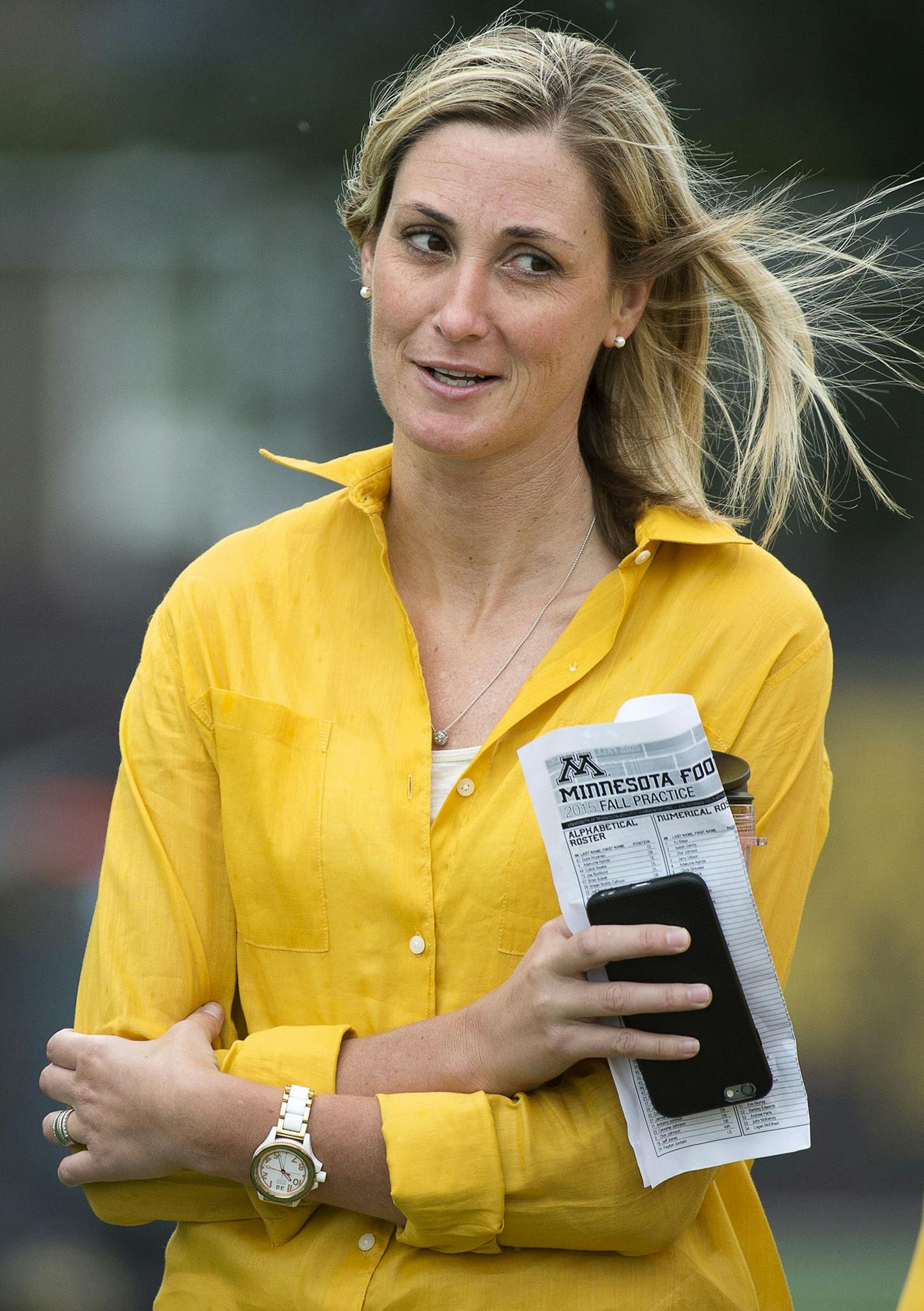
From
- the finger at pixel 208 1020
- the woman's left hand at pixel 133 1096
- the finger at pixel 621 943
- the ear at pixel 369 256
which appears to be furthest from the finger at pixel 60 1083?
the ear at pixel 369 256

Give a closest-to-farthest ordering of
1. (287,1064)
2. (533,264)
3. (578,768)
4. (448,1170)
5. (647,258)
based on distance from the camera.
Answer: (578,768), (448,1170), (287,1064), (533,264), (647,258)

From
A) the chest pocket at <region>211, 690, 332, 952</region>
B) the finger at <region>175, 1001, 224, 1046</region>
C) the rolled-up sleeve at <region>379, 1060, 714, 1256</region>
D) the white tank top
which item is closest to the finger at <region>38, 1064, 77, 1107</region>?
the finger at <region>175, 1001, 224, 1046</region>

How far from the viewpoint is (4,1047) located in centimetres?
331

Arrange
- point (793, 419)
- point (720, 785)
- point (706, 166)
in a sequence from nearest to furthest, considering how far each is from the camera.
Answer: point (720, 785)
point (793, 419)
point (706, 166)

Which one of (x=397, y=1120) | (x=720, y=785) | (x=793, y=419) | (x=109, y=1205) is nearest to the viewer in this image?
(x=720, y=785)

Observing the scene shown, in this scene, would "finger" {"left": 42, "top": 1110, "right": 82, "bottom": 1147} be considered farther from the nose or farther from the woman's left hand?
the nose

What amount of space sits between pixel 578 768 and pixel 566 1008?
257 mm

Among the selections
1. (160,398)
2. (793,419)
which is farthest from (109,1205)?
(160,398)

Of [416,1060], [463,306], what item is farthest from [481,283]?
[416,1060]

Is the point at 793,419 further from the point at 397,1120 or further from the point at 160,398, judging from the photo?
the point at 160,398

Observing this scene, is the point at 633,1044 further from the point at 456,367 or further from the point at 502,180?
the point at 502,180

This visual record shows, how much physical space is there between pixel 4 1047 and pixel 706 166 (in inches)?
100

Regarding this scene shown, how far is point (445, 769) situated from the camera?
1692mm

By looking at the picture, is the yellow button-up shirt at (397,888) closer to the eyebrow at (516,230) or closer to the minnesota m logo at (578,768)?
the minnesota m logo at (578,768)
